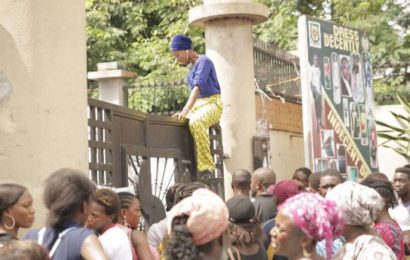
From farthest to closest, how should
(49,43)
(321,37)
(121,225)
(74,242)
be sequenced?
(321,37)
(49,43)
(121,225)
(74,242)

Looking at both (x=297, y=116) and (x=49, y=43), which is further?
(x=297, y=116)

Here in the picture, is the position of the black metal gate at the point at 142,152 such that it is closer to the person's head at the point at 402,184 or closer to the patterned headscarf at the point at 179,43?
the patterned headscarf at the point at 179,43

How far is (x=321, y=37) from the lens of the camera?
1138 centimetres

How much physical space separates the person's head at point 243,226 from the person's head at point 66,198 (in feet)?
4.13

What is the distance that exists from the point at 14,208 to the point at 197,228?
4.46 feet

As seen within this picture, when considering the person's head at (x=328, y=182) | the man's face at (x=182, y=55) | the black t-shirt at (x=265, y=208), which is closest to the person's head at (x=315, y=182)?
the person's head at (x=328, y=182)

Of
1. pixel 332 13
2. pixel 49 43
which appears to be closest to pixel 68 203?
pixel 49 43

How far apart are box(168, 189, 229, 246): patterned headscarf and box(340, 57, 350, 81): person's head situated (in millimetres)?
8723

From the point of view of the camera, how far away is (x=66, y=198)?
4.19 meters

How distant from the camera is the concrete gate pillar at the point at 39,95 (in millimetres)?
6113

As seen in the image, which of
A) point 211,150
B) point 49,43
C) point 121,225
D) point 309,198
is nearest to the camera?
point 309,198

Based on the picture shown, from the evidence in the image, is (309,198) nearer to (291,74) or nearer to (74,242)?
(74,242)

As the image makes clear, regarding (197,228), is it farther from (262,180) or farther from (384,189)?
(262,180)

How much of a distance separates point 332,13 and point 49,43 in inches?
605
